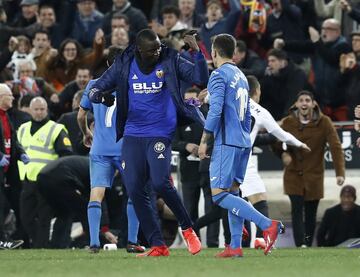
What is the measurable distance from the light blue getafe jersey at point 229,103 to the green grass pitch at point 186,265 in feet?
3.99

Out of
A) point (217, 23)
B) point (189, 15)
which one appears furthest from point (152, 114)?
point (189, 15)

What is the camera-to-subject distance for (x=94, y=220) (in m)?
14.5

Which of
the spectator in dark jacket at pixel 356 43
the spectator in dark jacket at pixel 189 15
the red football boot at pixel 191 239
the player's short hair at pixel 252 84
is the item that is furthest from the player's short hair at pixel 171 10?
the red football boot at pixel 191 239

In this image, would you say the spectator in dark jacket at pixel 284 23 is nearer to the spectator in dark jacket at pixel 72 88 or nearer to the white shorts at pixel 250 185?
the spectator in dark jacket at pixel 72 88

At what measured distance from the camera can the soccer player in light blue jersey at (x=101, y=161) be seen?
47.6 ft

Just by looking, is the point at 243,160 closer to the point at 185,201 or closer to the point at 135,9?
the point at 185,201

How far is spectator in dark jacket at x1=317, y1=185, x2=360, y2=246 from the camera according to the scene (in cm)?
1734

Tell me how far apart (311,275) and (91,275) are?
1.82m

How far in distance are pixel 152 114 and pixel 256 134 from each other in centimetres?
334

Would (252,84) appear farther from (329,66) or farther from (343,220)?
(329,66)

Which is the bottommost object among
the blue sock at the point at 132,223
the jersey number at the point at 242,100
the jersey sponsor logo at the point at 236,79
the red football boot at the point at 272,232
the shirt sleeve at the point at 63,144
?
the blue sock at the point at 132,223

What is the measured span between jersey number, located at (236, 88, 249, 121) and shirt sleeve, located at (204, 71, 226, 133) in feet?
0.81

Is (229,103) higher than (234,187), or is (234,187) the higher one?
(229,103)

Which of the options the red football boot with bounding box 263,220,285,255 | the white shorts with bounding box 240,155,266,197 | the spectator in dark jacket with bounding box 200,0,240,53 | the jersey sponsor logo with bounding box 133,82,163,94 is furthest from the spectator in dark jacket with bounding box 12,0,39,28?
the red football boot with bounding box 263,220,285,255
